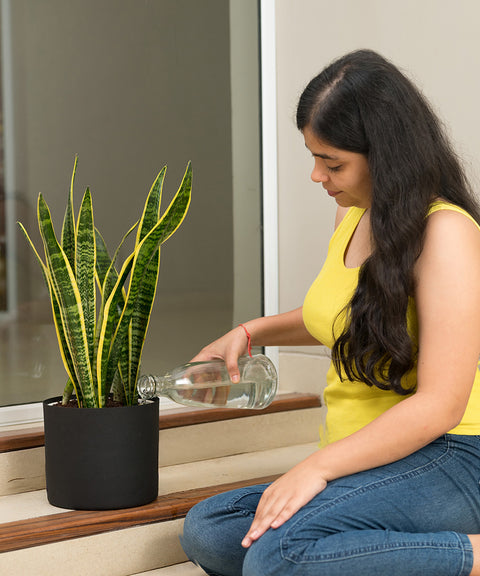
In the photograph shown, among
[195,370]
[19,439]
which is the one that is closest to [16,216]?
[19,439]

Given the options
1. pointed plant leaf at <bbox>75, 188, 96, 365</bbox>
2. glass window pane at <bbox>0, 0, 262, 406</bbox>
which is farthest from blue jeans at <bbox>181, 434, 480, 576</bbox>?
glass window pane at <bbox>0, 0, 262, 406</bbox>

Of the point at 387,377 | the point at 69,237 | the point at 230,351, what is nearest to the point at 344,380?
the point at 387,377

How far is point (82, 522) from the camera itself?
1.38 meters

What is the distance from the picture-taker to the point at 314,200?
2209mm

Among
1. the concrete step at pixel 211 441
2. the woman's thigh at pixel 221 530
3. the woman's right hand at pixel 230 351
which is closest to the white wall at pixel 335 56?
the concrete step at pixel 211 441

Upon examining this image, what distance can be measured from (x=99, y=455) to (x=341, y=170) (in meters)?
0.70

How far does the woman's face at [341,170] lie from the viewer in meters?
1.23

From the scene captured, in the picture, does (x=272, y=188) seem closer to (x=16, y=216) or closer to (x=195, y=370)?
(x=16, y=216)

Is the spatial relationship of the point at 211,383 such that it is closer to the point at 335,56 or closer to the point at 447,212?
the point at 447,212

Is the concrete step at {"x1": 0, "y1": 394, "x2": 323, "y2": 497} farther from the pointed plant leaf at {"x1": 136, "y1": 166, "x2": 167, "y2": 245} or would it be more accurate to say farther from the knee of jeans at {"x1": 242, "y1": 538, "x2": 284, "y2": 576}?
the knee of jeans at {"x1": 242, "y1": 538, "x2": 284, "y2": 576}

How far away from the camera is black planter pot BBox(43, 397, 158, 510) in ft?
4.65

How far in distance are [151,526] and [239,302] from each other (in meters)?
0.93

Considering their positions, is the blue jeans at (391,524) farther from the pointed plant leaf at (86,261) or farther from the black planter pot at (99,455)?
the pointed plant leaf at (86,261)

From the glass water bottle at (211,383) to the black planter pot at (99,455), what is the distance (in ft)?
0.17
